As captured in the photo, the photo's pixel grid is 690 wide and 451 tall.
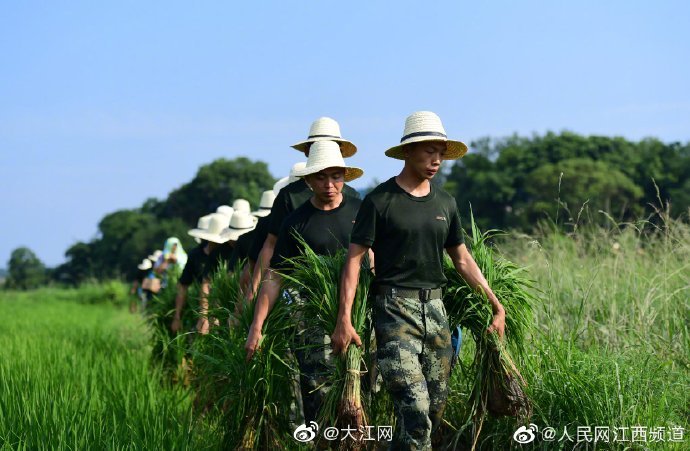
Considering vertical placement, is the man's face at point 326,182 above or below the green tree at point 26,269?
above

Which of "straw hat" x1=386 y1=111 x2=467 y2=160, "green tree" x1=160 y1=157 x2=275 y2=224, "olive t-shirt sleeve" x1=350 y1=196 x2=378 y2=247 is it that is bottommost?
"olive t-shirt sleeve" x1=350 y1=196 x2=378 y2=247

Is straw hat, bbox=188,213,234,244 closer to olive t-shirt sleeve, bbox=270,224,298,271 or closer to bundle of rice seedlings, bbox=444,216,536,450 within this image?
olive t-shirt sleeve, bbox=270,224,298,271

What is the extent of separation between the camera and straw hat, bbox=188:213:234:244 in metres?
9.84

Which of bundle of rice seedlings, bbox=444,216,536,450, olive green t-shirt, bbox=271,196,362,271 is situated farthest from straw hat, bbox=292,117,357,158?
bundle of rice seedlings, bbox=444,216,536,450

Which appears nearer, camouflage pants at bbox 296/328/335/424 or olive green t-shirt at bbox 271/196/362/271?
camouflage pants at bbox 296/328/335/424

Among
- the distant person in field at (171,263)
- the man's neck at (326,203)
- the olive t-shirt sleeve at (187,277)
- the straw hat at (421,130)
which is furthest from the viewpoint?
the distant person in field at (171,263)

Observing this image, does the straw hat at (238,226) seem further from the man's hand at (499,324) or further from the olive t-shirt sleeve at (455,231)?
the man's hand at (499,324)

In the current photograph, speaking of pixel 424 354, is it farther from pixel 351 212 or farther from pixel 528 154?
pixel 528 154

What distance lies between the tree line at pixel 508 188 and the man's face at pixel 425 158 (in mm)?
32385

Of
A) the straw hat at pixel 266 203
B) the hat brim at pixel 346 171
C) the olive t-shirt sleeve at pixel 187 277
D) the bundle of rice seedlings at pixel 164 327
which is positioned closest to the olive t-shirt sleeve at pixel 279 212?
→ the hat brim at pixel 346 171

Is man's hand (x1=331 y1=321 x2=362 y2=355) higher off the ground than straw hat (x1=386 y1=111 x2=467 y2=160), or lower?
lower

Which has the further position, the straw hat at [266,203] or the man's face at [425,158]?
the straw hat at [266,203]

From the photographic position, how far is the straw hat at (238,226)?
9.56 m

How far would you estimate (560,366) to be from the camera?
19.0 feet
